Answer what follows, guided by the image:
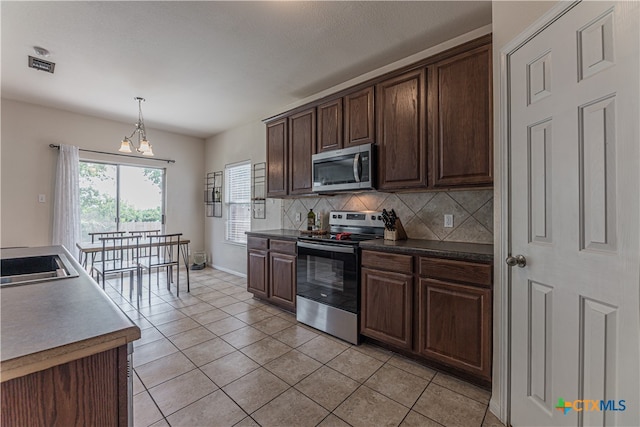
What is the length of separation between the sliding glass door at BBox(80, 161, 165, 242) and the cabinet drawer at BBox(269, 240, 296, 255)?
3.15 meters

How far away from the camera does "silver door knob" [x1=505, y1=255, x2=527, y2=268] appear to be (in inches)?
57.9

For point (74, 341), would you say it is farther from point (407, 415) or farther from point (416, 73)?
point (416, 73)

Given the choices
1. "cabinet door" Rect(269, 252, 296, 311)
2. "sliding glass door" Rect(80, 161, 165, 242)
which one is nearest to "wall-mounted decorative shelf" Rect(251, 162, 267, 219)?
"cabinet door" Rect(269, 252, 296, 311)

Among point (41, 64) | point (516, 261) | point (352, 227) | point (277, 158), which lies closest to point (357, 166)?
point (352, 227)

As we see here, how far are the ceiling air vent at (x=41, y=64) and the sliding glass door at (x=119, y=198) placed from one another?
6.41 feet

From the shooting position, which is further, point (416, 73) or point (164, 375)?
point (416, 73)

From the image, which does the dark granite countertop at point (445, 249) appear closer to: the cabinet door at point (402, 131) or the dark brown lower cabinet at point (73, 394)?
the cabinet door at point (402, 131)

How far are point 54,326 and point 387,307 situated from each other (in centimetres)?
200

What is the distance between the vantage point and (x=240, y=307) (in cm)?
335

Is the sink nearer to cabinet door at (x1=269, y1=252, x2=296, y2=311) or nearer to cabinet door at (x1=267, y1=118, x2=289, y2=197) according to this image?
cabinet door at (x1=269, y1=252, x2=296, y2=311)

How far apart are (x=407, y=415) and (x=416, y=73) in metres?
2.44

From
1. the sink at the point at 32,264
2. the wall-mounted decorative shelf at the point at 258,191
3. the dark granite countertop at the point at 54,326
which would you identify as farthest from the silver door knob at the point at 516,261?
the wall-mounted decorative shelf at the point at 258,191

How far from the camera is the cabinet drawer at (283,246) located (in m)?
3.04

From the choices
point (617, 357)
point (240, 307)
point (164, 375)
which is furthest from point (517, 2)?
point (240, 307)
